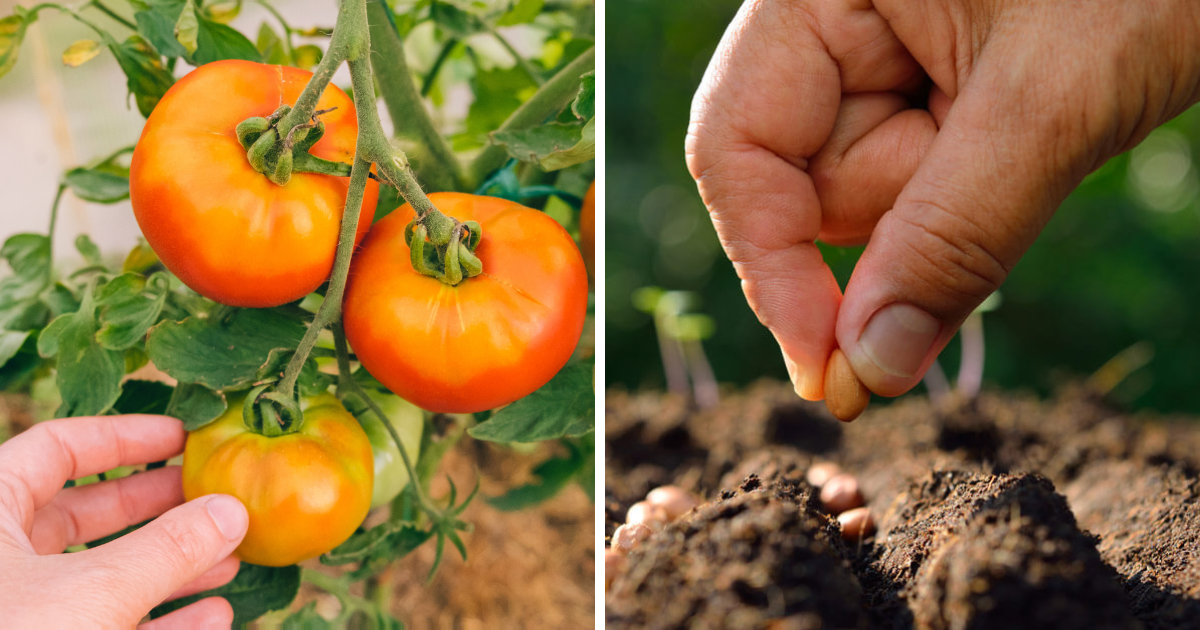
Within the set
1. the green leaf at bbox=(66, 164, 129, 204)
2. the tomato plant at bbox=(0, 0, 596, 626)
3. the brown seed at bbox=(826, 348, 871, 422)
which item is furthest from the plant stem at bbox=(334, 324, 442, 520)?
the brown seed at bbox=(826, 348, 871, 422)

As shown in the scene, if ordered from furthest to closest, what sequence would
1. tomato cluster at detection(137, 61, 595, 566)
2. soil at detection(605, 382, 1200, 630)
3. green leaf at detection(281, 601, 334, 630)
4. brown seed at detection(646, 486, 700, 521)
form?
1. green leaf at detection(281, 601, 334, 630)
2. brown seed at detection(646, 486, 700, 521)
3. tomato cluster at detection(137, 61, 595, 566)
4. soil at detection(605, 382, 1200, 630)

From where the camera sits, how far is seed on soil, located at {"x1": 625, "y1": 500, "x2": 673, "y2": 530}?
1.59 ft

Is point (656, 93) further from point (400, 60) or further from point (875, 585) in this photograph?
point (875, 585)

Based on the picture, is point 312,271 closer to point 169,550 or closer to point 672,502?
point 169,550

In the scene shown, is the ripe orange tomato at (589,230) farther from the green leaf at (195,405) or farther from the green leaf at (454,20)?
the green leaf at (195,405)

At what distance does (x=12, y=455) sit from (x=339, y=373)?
0.76 feet

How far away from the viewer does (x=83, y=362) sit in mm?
512

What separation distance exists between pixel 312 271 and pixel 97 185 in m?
0.24

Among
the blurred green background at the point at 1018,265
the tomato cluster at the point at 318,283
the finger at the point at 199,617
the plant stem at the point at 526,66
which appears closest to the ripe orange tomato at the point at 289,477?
the tomato cluster at the point at 318,283

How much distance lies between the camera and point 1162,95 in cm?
41

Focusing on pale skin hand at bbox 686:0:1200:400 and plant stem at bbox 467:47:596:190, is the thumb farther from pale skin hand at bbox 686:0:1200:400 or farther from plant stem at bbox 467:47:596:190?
plant stem at bbox 467:47:596:190

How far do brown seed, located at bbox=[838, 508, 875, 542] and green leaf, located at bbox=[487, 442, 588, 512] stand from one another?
27 centimetres

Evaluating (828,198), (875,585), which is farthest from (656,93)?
(875,585)

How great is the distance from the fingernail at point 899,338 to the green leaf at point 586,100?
0.24m
